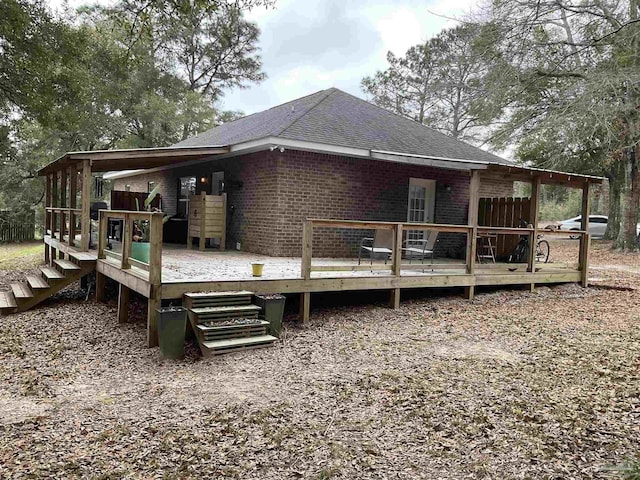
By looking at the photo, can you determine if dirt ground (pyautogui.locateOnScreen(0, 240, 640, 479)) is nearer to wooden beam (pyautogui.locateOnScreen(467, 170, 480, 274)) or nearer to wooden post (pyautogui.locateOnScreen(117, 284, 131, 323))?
wooden post (pyautogui.locateOnScreen(117, 284, 131, 323))

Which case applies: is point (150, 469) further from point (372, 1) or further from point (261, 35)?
point (261, 35)

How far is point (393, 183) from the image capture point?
461 inches

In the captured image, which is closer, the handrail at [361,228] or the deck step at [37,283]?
the handrail at [361,228]

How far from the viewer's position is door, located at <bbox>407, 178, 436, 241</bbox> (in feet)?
40.0

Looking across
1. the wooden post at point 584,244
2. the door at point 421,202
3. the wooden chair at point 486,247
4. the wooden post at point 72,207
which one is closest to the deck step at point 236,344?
the wooden post at point 72,207

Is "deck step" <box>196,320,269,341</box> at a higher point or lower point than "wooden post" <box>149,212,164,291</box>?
lower

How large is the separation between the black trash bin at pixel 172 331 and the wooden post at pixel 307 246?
6.27ft

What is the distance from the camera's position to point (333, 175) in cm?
1083

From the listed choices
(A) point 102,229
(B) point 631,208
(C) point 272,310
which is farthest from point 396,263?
(B) point 631,208

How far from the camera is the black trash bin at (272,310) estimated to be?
6.32m

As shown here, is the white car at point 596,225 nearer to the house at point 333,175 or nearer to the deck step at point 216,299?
the house at point 333,175

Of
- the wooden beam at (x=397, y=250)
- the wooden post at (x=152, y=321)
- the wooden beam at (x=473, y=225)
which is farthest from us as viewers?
the wooden beam at (x=473, y=225)

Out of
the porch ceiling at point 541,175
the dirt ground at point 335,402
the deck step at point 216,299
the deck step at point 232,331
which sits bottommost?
the dirt ground at point 335,402

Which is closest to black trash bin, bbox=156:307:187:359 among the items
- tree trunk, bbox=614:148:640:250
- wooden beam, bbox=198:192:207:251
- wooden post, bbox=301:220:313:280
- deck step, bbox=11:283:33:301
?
wooden post, bbox=301:220:313:280
